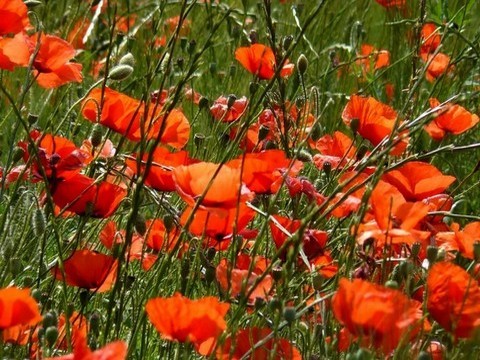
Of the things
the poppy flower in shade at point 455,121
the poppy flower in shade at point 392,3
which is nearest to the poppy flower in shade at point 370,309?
the poppy flower in shade at point 455,121

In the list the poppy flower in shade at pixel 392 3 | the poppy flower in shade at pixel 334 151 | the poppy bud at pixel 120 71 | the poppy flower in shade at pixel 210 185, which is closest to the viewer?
the poppy flower in shade at pixel 210 185

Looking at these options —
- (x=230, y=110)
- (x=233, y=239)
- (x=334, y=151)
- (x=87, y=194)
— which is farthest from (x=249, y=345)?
(x=230, y=110)

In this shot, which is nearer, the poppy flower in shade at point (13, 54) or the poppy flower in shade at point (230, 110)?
the poppy flower in shade at point (13, 54)

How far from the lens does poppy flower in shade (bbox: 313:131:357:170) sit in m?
2.18

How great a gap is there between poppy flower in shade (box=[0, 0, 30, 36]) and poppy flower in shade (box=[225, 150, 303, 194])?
19.5 inches

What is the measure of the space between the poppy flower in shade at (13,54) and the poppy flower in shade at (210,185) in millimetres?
538

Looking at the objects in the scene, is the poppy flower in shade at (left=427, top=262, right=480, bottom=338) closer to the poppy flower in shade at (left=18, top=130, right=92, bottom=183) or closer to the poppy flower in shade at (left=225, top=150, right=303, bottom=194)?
the poppy flower in shade at (left=225, top=150, right=303, bottom=194)

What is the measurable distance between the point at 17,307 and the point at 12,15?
0.85 meters

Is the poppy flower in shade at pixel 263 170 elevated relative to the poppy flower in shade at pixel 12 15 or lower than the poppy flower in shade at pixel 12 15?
lower

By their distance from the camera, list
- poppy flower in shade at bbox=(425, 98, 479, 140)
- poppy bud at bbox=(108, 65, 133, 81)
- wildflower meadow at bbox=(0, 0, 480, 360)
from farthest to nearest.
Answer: poppy flower in shade at bbox=(425, 98, 479, 140) → poppy bud at bbox=(108, 65, 133, 81) → wildflower meadow at bbox=(0, 0, 480, 360)

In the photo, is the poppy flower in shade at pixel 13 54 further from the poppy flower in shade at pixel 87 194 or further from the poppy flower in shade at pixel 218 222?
the poppy flower in shade at pixel 218 222

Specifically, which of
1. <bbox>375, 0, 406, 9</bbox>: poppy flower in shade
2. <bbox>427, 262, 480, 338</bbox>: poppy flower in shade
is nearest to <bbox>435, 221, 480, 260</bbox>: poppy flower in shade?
<bbox>427, 262, 480, 338</bbox>: poppy flower in shade

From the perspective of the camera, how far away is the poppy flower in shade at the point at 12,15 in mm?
1959

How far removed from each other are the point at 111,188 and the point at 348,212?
0.39m
